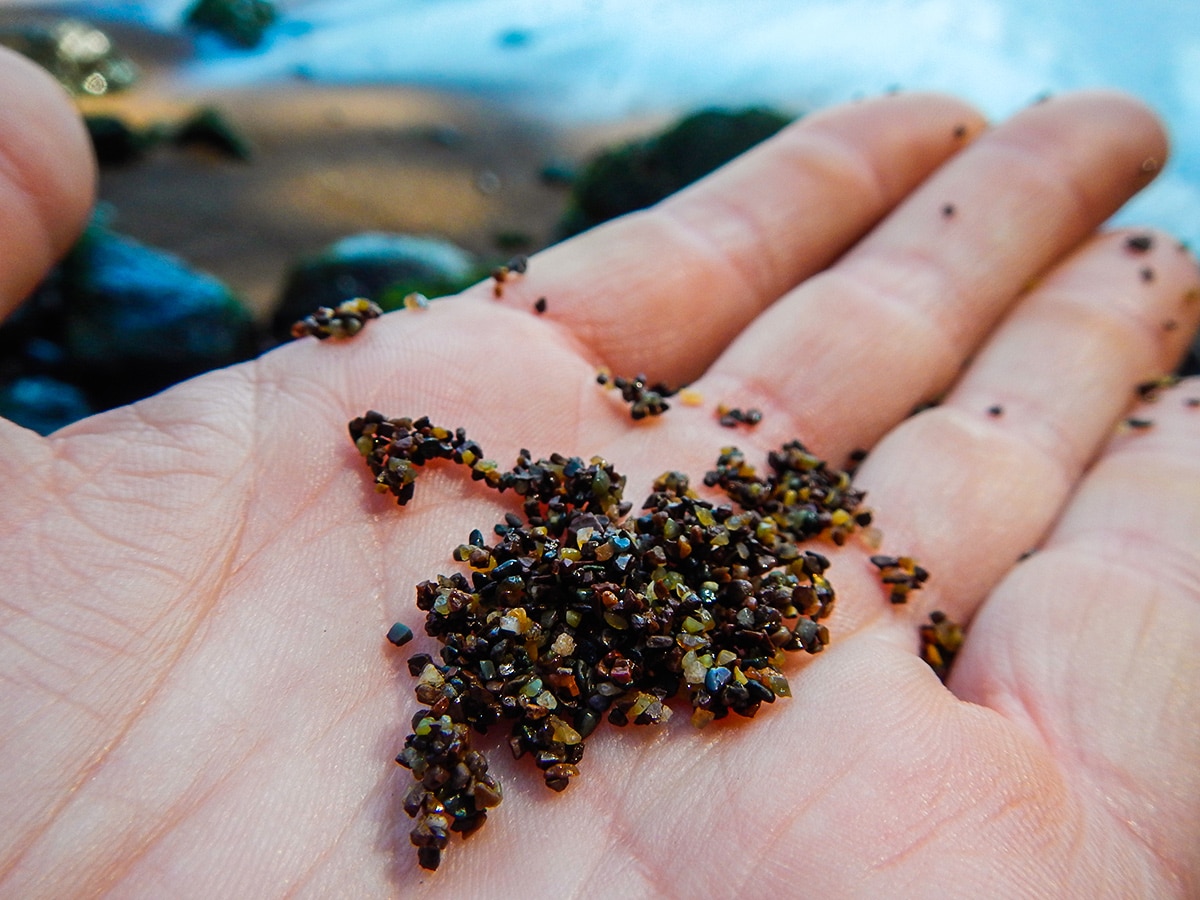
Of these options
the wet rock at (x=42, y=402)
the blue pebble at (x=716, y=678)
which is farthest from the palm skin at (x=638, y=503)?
the wet rock at (x=42, y=402)

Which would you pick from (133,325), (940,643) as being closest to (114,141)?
(133,325)

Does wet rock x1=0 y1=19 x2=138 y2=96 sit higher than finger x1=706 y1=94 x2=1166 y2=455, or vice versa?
finger x1=706 y1=94 x2=1166 y2=455

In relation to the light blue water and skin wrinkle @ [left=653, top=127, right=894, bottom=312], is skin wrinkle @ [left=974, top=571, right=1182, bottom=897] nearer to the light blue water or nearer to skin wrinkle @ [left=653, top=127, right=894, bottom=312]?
skin wrinkle @ [left=653, top=127, right=894, bottom=312]

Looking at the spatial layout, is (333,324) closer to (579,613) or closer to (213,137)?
(579,613)

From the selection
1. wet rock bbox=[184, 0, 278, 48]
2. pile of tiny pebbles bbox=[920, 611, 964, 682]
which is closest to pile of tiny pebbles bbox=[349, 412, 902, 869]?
pile of tiny pebbles bbox=[920, 611, 964, 682]

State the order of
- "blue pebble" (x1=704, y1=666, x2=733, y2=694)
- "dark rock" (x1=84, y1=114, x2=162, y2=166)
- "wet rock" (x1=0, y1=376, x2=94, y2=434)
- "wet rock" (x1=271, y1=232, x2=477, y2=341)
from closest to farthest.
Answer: "blue pebble" (x1=704, y1=666, x2=733, y2=694) → "wet rock" (x1=0, y1=376, x2=94, y2=434) → "wet rock" (x1=271, y1=232, x2=477, y2=341) → "dark rock" (x1=84, y1=114, x2=162, y2=166)

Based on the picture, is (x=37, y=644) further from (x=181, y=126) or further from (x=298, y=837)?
(x=181, y=126)

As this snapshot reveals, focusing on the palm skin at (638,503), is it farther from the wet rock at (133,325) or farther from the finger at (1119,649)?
the wet rock at (133,325)

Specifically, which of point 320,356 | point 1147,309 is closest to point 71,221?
point 320,356
